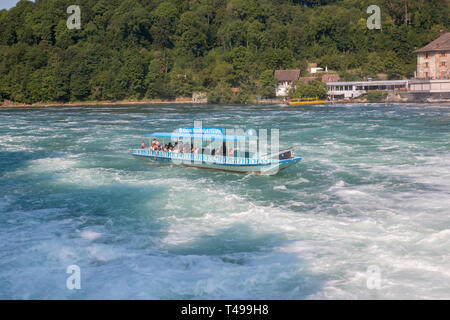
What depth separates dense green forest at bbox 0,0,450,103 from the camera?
115375 mm

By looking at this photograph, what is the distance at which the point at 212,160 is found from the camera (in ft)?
102

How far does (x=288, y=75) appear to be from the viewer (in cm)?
11050

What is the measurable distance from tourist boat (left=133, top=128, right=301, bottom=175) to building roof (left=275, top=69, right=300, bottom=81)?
78029 mm

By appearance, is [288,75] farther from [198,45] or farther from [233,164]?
[233,164]

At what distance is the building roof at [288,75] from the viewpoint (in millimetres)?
109625

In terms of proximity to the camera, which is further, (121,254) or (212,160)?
(212,160)

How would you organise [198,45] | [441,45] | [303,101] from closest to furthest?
[441,45], [303,101], [198,45]

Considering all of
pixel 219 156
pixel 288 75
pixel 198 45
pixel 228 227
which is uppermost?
pixel 198 45

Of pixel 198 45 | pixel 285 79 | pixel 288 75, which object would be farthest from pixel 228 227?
pixel 198 45

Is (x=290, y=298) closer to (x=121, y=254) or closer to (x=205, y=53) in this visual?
(x=121, y=254)

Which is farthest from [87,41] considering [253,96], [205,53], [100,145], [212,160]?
[212,160]

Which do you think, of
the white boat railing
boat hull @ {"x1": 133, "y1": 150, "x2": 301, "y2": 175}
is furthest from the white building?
boat hull @ {"x1": 133, "y1": 150, "x2": 301, "y2": 175}

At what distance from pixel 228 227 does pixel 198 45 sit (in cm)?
12302
